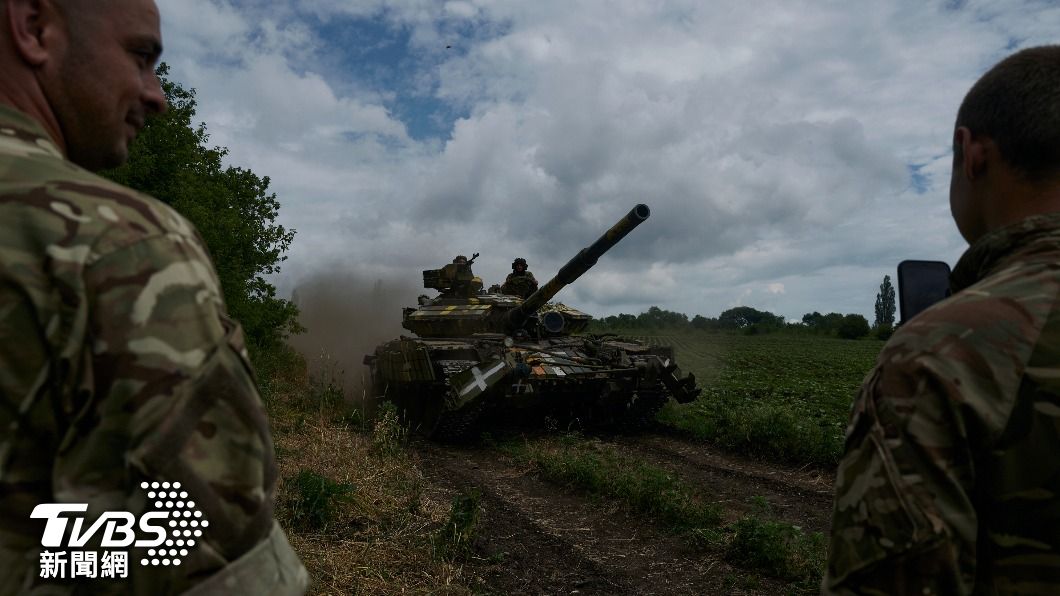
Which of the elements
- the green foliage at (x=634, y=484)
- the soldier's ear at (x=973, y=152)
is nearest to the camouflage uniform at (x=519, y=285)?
the green foliage at (x=634, y=484)

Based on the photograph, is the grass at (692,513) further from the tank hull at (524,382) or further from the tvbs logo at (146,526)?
the tvbs logo at (146,526)

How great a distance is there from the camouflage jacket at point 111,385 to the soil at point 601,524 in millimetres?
4779

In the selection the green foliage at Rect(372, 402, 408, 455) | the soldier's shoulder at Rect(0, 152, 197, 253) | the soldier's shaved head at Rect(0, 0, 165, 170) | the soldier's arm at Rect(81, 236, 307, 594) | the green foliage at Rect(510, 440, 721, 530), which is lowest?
the green foliage at Rect(510, 440, 721, 530)

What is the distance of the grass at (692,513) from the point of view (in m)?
6.04

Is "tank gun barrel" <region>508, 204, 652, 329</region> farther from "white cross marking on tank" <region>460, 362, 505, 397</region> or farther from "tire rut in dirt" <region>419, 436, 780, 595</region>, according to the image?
"tire rut in dirt" <region>419, 436, 780, 595</region>

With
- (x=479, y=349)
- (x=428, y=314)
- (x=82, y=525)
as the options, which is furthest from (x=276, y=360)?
(x=82, y=525)

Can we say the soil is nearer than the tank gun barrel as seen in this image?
Yes

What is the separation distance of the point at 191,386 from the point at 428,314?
1311 cm

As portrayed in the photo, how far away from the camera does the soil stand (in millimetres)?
5824

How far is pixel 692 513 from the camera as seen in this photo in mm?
7301

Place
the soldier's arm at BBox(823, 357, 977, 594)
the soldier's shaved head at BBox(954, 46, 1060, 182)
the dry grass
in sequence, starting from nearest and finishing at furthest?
the soldier's arm at BBox(823, 357, 977, 594), the soldier's shaved head at BBox(954, 46, 1060, 182), the dry grass

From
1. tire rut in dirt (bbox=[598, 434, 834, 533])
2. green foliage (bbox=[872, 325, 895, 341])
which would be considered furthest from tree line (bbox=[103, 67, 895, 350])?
green foliage (bbox=[872, 325, 895, 341])

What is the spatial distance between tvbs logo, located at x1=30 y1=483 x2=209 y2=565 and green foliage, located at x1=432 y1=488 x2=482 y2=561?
202 inches

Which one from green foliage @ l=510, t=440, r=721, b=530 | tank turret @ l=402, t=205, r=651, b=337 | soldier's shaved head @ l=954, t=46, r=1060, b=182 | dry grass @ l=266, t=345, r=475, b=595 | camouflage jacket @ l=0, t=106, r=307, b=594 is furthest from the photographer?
tank turret @ l=402, t=205, r=651, b=337
